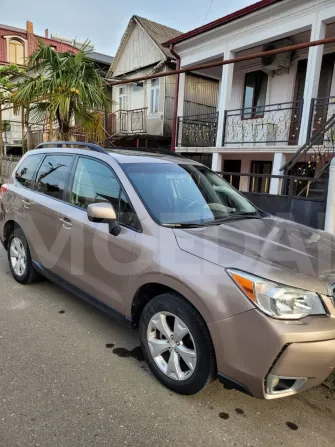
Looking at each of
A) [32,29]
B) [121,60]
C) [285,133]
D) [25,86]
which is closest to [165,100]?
[121,60]

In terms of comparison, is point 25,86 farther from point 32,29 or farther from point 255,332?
point 32,29

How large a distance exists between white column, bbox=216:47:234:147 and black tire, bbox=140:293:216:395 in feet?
28.2

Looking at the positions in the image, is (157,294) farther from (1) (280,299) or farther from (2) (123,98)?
(2) (123,98)

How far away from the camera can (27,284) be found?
4.39 metres

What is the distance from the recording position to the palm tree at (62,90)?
7652 millimetres

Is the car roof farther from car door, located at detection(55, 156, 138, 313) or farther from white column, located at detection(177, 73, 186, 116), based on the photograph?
white column, located at detection(177, 73, 186, 116)

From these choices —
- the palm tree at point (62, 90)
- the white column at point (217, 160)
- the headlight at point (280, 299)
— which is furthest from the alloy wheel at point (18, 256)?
the white column at point (217, 160)

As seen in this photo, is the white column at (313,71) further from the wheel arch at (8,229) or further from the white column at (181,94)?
the wheel arch at (8,229)

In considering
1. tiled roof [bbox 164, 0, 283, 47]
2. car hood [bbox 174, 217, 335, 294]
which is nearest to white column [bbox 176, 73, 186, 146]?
tiled roof [bbox 164, 0, 283, 47]

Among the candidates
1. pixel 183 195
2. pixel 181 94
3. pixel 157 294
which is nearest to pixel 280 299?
pixel 157 294

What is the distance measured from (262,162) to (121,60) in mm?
9128

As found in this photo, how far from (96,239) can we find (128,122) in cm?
1394

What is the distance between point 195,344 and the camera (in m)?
2.29

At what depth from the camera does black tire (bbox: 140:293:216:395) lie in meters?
2.24
